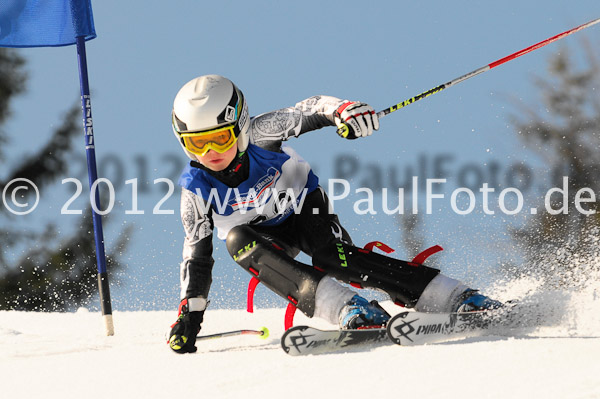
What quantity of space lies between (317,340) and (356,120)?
1.23 m

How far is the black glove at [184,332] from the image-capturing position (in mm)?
4129

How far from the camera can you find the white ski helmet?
12.5 ft

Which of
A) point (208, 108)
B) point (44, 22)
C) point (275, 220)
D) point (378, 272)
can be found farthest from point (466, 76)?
point (44, 22)

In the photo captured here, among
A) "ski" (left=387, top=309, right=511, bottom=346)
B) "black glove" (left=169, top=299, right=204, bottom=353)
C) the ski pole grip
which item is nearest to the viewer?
"ski" (left=387, top=309, right=511, bottom=346)

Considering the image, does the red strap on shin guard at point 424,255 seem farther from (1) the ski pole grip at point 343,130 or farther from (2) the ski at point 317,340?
(1) the ski pole grip at point 343,130

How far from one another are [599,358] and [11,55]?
15.3m

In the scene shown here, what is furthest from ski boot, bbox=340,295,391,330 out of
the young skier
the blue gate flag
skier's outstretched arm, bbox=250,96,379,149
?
the blue gate flag

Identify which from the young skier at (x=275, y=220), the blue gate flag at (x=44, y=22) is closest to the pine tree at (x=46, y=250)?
the blue gate flag at (x=44, y=22)

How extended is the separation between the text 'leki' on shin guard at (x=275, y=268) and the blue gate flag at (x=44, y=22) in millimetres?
3158

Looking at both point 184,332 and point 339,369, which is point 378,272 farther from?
point 184,332

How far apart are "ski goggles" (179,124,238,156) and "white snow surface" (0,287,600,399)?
114 centimetres

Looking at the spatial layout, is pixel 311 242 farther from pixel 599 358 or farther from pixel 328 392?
pixel 599 358

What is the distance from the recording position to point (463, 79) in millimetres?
4195

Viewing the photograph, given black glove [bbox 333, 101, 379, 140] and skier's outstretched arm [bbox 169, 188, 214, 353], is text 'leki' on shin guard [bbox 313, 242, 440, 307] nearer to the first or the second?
black glove [bbox 333, 101, 379, 140]
